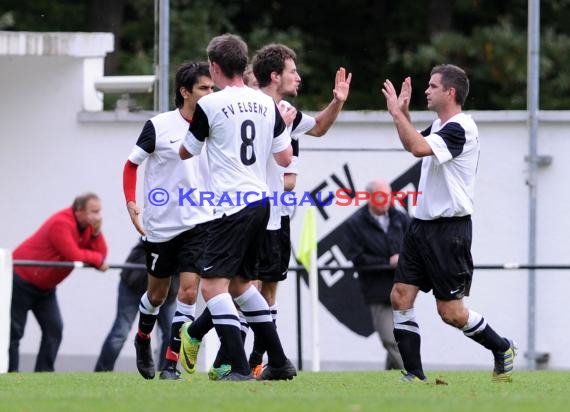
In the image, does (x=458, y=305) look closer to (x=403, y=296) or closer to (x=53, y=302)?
(x=403, y=296)

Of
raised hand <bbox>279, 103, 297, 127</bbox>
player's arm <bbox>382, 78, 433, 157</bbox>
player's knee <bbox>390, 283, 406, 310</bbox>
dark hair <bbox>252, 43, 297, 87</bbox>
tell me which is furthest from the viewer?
dark hair <bbox>252, 43, 297, 87</bbox>

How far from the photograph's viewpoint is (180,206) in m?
10.3

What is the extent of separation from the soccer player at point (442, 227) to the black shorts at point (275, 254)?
86 centimetres

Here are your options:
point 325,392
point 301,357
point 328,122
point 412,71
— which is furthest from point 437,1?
point 325,392

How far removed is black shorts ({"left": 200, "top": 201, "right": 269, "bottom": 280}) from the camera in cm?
919

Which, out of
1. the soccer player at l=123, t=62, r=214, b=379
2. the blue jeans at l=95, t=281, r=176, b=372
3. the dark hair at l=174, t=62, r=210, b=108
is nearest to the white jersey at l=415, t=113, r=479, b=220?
the soccer player at l=123, t=62, r=214, b=379

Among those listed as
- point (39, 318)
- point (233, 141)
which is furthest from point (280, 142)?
point (39, 318)

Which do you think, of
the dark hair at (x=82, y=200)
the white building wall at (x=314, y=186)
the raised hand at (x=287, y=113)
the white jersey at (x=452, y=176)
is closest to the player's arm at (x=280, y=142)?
the raised hand at (x=287, y=113)

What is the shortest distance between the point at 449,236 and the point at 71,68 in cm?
776

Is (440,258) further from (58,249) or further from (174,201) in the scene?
(58,249)

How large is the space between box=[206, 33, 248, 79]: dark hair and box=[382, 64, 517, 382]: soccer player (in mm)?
1010

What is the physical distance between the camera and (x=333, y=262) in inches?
628

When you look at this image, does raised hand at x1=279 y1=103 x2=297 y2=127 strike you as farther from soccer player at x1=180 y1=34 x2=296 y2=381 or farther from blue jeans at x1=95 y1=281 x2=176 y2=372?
blue jeans at x1=95 y1=281 x2=176 y2=372

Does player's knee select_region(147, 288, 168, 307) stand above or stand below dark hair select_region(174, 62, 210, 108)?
below
